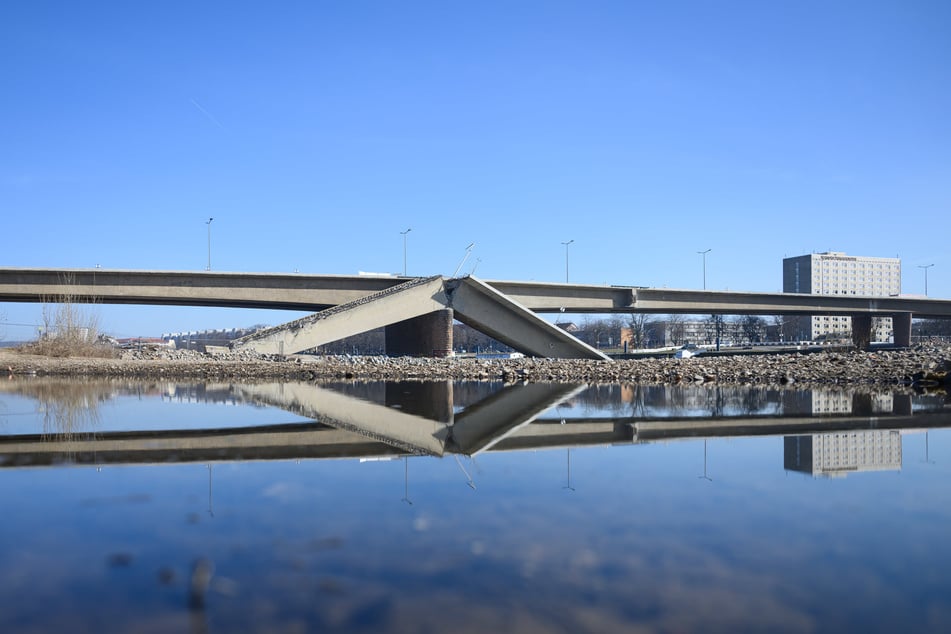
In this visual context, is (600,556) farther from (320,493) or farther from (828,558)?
(320,493)

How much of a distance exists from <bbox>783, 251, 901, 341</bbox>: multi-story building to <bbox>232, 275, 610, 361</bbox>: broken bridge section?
5509 inches

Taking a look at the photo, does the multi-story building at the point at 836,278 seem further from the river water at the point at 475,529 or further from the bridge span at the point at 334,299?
the river water at the point at 475,529

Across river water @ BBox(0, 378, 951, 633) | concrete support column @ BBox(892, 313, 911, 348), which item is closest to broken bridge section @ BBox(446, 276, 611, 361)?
river water @ BBox(0, 378, 951, 633)

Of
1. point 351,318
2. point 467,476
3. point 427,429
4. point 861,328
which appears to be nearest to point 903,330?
point 861,328

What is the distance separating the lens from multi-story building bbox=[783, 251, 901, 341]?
165m

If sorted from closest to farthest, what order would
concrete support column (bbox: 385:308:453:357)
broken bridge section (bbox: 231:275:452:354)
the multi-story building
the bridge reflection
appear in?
the bridge reflection → broken bridge section (bbox: 231:275:452:354) → concrete support column (bbox: 385:308:453:357) → the multi-story building

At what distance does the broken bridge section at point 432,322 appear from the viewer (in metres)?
36.4

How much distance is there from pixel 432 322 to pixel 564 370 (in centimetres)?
1360

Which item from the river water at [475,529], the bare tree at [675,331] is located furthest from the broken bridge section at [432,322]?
the bare tree at [675,331]

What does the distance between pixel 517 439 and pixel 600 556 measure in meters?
5.54

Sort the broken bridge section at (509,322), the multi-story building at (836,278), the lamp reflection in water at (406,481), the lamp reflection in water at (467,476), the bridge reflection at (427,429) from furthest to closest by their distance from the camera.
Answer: the multi-story building at (836,278)
the broken bridge section at (509,322)
the bridge reflection at (427,429)
the lamp reflection in water at (467,476)
the lamp reflection in water at (406,481)

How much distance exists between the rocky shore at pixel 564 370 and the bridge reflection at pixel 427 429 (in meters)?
6.69

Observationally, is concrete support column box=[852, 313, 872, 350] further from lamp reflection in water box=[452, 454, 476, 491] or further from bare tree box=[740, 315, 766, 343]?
lamp reflection in water box=[452, 454, 476, 491]

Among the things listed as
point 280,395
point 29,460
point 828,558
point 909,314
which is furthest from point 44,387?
point 909,314
